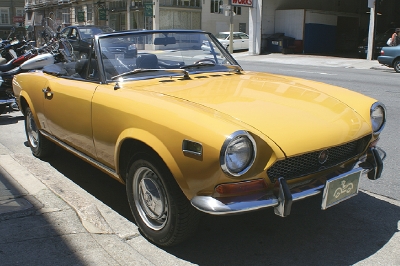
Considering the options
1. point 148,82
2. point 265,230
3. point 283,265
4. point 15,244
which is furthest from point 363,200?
point 15,244

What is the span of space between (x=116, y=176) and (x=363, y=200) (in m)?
2.23

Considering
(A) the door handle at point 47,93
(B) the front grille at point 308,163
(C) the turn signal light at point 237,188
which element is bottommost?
(C) the turn signal light at point 237,188

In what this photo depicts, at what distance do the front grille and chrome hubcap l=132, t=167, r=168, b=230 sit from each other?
2.66 feet

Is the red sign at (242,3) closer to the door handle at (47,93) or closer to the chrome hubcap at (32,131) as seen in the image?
the chrome hubcap at (32,131)

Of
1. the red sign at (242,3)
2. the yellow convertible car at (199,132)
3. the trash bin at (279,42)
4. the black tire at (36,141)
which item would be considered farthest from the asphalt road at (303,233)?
the trash bin at (279,42)

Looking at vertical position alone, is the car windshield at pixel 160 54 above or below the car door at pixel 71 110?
above

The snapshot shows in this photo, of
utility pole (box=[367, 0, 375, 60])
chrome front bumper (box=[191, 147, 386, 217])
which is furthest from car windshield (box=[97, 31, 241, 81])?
utility pole (box=[367, 0, 375, 60])

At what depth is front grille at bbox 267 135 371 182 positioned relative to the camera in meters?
2.76

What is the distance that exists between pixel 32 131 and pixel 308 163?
3.83 m

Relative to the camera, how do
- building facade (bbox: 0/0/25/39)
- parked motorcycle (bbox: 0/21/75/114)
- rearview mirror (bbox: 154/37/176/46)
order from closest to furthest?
rearview mirror (bbox: 154/37/176/46), parked motorcycle (bbox: 0/21/75/114), building facade (bbox: 0/0/25/39)

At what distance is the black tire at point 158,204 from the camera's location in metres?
2.89

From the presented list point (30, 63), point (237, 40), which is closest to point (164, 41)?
point (30, 63)

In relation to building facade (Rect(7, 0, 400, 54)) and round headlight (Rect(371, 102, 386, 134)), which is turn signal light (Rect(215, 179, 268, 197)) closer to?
round headlight (Rect(371, 102, 386, 134))

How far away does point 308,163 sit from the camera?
289 centimetres
